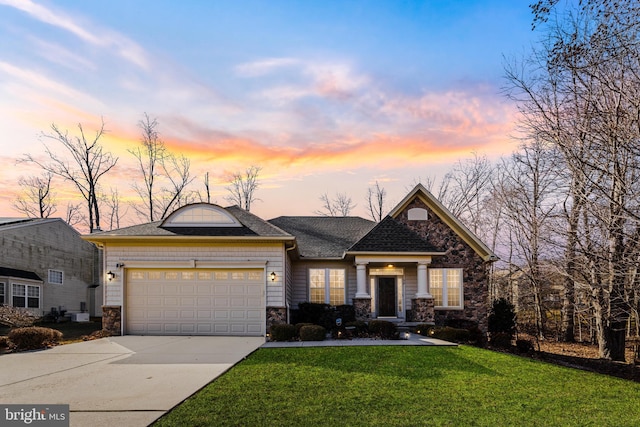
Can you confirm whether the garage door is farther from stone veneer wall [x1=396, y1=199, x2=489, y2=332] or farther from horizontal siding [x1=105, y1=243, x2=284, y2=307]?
stone veneer wall [x1=396, y1=199, x2=489, y2=332]

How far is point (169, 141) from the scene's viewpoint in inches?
1350

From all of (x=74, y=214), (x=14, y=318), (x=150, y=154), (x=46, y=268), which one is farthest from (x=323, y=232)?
(x=74, y=214)

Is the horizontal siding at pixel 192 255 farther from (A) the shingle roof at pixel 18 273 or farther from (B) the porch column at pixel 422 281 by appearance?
(A) the shingle roof at pixel 18 273

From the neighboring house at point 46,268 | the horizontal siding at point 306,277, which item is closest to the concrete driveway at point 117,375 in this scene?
the horizontal siding at point 306,277

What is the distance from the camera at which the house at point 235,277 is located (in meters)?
16.5

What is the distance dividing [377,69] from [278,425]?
12011 mm

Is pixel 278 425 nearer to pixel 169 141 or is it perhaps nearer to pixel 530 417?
pixel 530 417

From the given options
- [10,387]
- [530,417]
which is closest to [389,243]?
[530,417]

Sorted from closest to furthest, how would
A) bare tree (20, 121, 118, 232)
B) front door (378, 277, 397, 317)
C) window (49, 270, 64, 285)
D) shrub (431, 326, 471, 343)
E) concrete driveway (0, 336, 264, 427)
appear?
concrete driveway (0, 336, 264, 427)
shrub (431, 326, 471, 343)
front door (378, 277, 397, 317)
window (49, 270, 64, 285)
bare tree (20, 121, 118, 232)

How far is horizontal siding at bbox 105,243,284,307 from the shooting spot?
54.1ft

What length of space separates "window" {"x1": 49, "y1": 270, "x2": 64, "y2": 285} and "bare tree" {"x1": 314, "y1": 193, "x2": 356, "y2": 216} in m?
21.3

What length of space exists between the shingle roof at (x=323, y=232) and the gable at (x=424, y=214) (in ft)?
8.39

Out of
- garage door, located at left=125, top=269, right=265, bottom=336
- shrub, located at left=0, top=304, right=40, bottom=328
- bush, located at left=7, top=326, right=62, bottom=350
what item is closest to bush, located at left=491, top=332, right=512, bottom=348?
garage door, located at left=125, top=269, right=265, bottom=336

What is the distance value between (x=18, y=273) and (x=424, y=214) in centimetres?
1910
